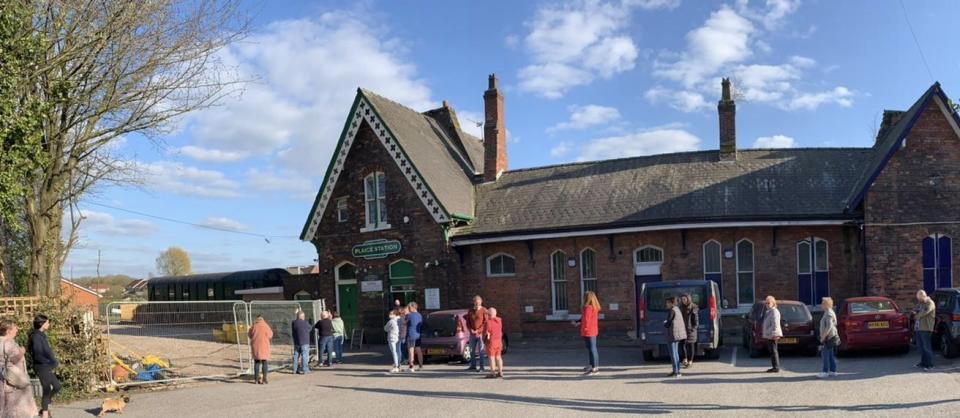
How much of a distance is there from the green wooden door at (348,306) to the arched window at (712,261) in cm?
1188

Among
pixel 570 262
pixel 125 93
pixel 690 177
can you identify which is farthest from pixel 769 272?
pixel 125 93

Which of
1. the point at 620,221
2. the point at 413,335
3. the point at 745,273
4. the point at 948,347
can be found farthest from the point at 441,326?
the point at 948,347

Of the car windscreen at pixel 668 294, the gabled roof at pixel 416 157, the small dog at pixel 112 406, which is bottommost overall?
the small dog at pixel 112 406

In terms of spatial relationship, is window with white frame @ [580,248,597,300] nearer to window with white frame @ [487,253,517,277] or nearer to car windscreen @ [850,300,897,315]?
window with white frame @ [487,253,517,277]

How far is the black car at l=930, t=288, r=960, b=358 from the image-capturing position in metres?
14.2

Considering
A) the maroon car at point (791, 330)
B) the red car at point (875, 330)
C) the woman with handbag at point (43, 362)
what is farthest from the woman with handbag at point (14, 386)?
the red car at point (875, 330)

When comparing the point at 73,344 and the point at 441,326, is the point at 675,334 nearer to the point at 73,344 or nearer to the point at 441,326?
the point at 441,326

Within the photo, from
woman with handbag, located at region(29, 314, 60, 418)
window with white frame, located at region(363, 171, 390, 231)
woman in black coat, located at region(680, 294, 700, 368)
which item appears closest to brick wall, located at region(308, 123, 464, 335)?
window with white frame, located at region(363, 171, 390, 231)

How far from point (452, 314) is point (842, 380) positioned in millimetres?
9190

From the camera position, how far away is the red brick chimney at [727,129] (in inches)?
918

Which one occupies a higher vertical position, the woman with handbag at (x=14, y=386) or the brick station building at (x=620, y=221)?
the brick station building at (x=620, y=221)

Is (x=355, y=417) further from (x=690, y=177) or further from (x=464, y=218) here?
(x=690, y=177)

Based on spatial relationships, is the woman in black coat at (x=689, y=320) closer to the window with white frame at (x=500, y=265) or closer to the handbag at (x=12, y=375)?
the window with white frame at (x=500, y=265)

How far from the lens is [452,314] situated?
59.9 ft
